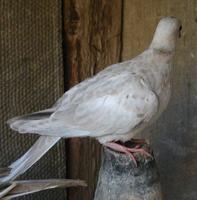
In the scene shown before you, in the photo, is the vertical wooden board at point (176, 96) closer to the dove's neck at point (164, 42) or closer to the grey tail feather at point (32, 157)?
the dove's neck at point (164, 42)

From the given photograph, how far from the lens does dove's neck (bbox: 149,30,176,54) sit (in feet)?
6.89

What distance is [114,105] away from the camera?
199 cm

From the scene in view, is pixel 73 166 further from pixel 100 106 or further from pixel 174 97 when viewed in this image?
pixel 100 106

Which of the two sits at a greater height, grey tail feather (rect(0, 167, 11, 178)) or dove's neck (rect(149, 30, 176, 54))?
dove's neck (rect(149, 30, 176, 54))

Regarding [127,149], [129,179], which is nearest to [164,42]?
[127,149]

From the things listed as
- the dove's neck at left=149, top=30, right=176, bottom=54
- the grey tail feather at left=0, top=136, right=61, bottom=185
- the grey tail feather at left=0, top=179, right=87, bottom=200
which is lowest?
the grey tail feather at left=0, top=179, right=87, bottom=200

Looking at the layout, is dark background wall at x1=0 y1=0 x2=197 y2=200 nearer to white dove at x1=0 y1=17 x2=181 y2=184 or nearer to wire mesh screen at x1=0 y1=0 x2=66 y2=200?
wire mesh screen at x1=0 y1=0 x2=66 y2=200

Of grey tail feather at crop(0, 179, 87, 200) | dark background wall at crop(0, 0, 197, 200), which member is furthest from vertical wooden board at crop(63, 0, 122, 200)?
grey tail feather at crop(0, 179, 87, 200)

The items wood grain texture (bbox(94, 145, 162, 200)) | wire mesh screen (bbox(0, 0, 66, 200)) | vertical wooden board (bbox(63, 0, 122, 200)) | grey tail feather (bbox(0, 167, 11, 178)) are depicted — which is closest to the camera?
wood grain texture (bbox(94, 145, 162, 200))

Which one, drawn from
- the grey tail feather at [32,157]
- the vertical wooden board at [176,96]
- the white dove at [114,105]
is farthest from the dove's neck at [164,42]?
the grey tail feather at [32,157]

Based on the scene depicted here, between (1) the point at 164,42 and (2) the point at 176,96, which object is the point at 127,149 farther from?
(2) the point at 176,96

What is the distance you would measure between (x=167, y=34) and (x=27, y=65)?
28.8 inches

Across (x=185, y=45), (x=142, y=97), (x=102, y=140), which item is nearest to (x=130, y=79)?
(x=142, y=97)

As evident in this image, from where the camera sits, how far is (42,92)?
2.61m
